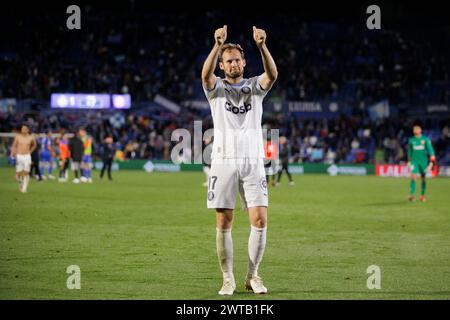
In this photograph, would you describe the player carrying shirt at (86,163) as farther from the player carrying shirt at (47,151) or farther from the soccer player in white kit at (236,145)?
the soccer player in white kit at (236,145)

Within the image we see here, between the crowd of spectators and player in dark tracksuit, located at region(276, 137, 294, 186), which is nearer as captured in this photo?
player in dark tracksuit, located at region(276, 137, 294, 186)

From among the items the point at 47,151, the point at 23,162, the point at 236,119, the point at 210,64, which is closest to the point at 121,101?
the point at 47,151

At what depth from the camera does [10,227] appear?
47.6ft

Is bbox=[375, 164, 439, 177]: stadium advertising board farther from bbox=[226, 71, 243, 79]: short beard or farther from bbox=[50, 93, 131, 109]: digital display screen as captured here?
bbox=[226, 71, 243, 79]: short beard

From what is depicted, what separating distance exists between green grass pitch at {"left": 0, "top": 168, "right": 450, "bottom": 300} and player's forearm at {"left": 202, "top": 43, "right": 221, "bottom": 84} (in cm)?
236

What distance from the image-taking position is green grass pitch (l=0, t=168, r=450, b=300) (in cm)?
840

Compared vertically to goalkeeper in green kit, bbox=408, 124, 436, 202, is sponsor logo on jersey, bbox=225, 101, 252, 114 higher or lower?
higher

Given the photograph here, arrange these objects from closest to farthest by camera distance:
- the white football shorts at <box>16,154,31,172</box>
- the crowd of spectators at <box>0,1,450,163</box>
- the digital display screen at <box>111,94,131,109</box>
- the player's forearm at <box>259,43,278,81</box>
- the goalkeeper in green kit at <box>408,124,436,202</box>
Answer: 1. the player's forearm at <box>259,43,278,81</box>
2. the goalkeeper in green kit at <box>408,124,436,202</box>
3. the white football shorts at <box>16,154,31,172</box>
4. the crowd of spectators at <box>0,1,450,163</box>
5. the digital display screen at <box>111,94,131,109</box>

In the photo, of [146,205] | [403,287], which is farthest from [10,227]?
[403,287]

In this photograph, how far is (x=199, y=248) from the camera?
12.0 meters

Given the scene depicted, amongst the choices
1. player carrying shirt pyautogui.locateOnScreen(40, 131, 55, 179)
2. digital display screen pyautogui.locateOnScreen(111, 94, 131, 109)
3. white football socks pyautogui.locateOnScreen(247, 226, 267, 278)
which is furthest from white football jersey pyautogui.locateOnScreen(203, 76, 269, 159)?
digital display screen pyautogui.locateOnScreen(111, 94, 131, 109)

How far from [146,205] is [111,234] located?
21.8 feet

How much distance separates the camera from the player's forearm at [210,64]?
25.5ft
